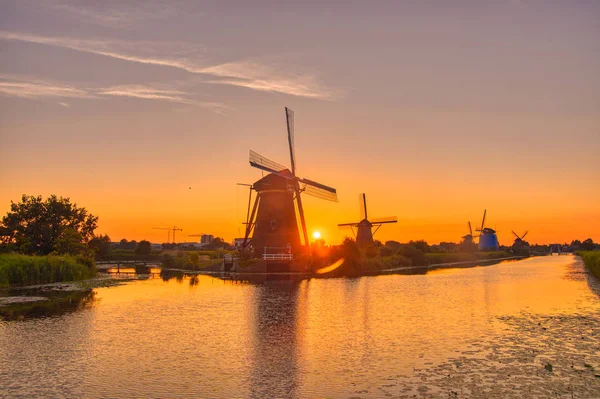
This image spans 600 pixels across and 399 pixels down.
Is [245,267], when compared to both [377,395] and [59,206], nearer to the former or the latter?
[59,206]

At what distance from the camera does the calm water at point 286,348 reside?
477 inches

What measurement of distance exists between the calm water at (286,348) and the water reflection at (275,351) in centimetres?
5

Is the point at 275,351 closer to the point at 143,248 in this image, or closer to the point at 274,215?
the point at 274,215

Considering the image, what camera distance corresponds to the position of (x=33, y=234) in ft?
172

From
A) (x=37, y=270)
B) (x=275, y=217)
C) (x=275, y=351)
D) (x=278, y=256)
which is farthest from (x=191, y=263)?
(x=275, y=351)

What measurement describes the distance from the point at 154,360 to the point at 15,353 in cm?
417

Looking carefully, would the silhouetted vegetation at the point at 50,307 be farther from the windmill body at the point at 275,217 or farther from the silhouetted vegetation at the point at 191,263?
the silhouetted vegetation at the point at 191,263

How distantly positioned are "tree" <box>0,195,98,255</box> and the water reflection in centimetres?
3128

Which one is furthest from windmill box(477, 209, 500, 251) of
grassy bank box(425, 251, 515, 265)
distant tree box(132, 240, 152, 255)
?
distant tree box(132, 240, 152, 255)

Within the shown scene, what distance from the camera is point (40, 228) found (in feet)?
173

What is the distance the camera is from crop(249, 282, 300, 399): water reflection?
12.0 meters

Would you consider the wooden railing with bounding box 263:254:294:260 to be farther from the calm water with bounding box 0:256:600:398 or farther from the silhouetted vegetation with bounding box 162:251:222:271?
the calm water with bounding box 0:256:600:398

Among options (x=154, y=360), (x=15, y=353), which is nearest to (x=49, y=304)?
(x=15, y=353)

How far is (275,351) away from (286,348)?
0.56 metres
